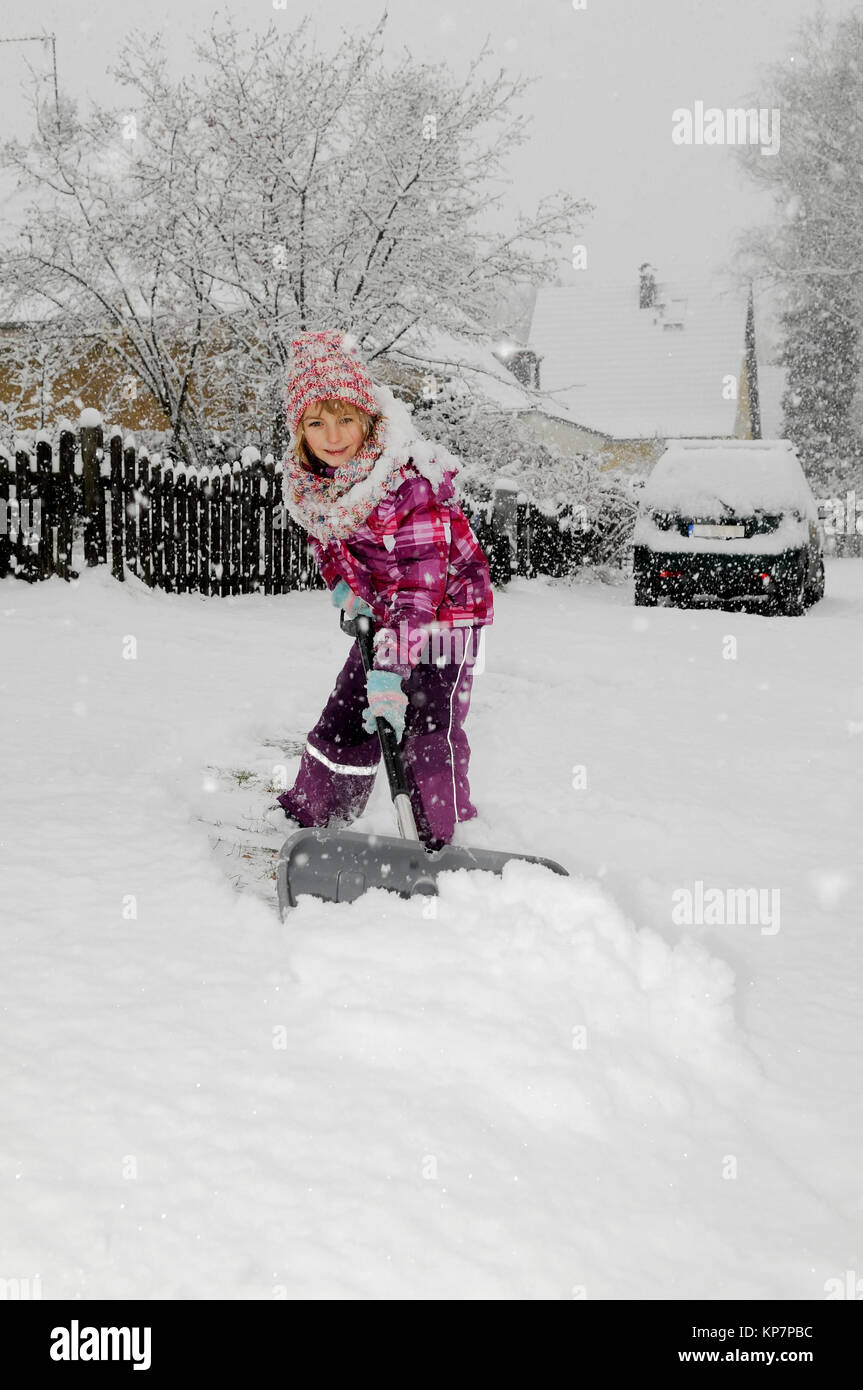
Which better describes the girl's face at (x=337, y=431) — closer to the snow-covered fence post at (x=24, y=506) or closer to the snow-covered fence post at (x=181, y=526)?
the snow-covered fence post at (x=24, y=506)

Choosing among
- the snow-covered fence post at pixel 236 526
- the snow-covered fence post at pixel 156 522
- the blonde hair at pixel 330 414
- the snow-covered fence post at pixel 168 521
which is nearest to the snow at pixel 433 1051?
the blonde hair at pixel 330 414

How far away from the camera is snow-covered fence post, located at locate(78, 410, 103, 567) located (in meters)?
6.79

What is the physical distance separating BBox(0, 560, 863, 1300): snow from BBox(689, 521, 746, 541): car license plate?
5.17 m

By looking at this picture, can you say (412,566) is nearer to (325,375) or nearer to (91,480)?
(325,375)

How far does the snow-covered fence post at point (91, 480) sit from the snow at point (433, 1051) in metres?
3.46

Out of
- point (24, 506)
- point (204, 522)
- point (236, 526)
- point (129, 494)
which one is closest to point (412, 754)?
point (24, 506)

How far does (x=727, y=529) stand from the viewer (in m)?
8.54

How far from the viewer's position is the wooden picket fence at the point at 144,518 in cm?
665

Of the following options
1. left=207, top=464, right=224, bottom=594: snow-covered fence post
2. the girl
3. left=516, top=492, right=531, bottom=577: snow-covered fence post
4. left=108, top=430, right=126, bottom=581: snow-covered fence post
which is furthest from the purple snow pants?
left=516, top=492, right=531, bottom=577: snow-covered fence post

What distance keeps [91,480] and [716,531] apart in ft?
15.6

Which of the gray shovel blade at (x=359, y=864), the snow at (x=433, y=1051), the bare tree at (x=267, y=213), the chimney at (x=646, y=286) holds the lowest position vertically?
the snow at (x=433, y=1051)
